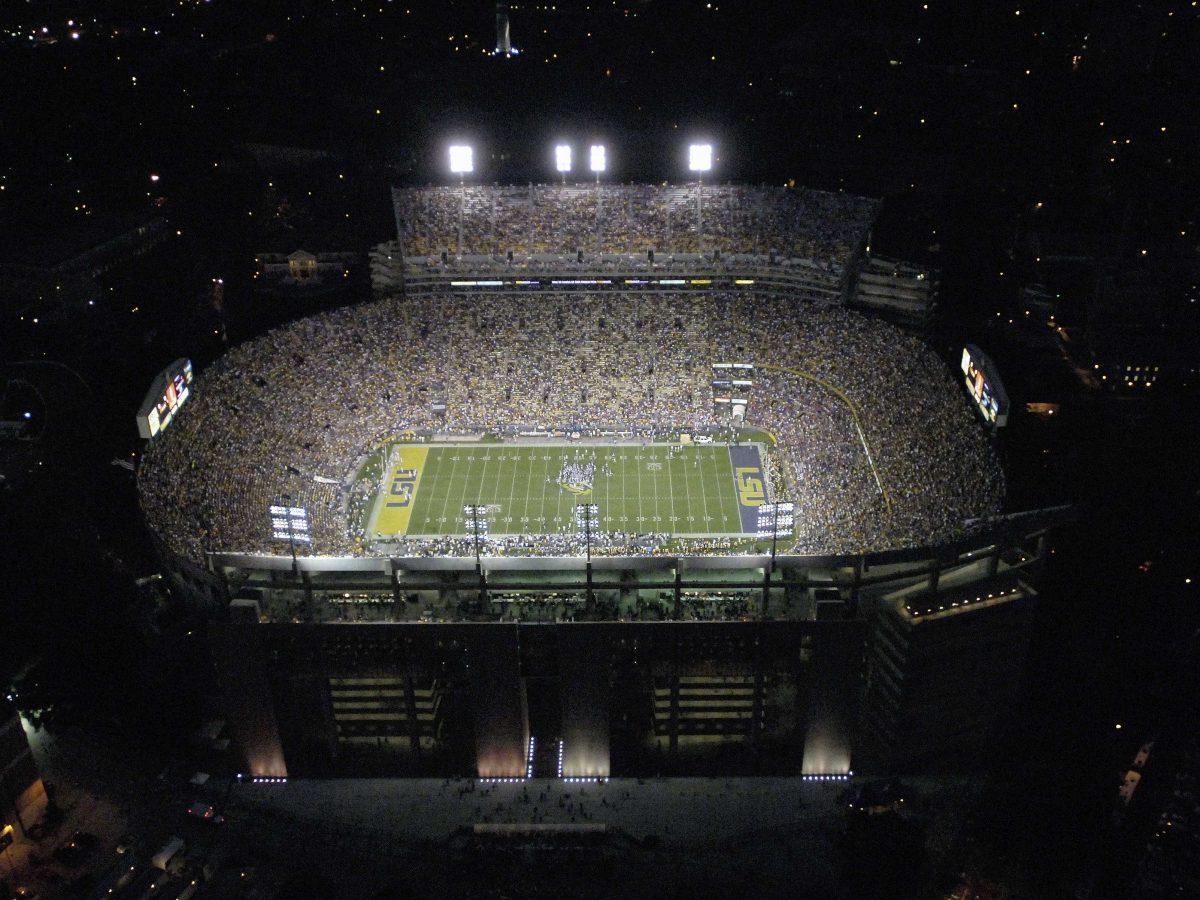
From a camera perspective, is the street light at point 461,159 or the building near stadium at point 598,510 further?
the street light at point 461,159

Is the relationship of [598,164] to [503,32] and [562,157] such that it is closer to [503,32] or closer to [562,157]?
[562,157]

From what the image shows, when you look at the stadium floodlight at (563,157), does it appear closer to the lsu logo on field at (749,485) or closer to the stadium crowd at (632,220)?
the stadium crowd at (632,220)

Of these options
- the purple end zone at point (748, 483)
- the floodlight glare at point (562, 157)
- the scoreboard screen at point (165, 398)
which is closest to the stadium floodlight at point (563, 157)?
the floodlight glare at point (562, 157)

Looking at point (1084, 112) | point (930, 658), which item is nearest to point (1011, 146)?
point (1084, 112)

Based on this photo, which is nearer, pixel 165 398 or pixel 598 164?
pixel 165 398

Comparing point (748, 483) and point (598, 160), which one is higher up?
point (598, 160)

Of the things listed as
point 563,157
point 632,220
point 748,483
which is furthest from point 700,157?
point 748,483
